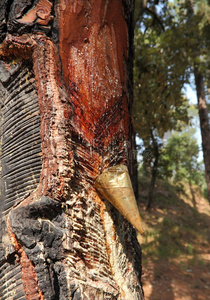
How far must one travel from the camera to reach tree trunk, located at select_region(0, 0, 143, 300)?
Answer: 122 cm

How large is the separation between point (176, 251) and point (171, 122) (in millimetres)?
4053

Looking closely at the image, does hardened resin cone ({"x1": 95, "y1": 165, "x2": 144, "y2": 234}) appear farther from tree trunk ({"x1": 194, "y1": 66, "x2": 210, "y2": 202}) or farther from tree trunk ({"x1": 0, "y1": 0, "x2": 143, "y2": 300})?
tree trunk ({"x1": 194, "y1": 66, "x2": 210, "y2": 202})

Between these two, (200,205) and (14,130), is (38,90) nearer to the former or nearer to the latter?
(14,130)

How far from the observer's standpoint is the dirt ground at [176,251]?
6223 mm

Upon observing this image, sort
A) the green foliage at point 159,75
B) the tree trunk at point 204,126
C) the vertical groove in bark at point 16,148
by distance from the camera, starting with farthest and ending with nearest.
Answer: the tree trunk at point 204,126
the green foliage at point 159,75
the vertical groove in bark at point 16,148

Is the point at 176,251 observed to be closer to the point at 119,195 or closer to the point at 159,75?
the point at 159,75

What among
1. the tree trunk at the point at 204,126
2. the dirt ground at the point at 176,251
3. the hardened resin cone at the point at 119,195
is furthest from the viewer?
the tree trunk at the point at 204,126

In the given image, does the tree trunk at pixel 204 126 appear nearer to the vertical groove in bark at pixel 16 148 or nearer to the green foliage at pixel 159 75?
the green foliage at pixel 159 75

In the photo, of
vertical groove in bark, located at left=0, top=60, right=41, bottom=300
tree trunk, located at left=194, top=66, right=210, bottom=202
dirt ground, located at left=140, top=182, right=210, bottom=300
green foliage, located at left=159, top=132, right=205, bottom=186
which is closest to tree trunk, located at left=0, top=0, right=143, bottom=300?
vertical groove in bark, located at left=0, top=60, right=41, bottom=300

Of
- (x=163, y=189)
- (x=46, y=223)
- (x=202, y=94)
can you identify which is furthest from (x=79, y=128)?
(x=163, y=189)

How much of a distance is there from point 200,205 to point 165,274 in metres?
7.85

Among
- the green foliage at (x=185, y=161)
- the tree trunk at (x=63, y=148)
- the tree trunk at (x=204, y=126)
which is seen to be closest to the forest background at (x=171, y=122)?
the tree trunk at (x=204, y=126)

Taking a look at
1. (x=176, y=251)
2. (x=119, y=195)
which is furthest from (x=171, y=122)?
(x=119, y=195)

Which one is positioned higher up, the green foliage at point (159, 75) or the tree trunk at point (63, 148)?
the green foliage at point (159, 75)
